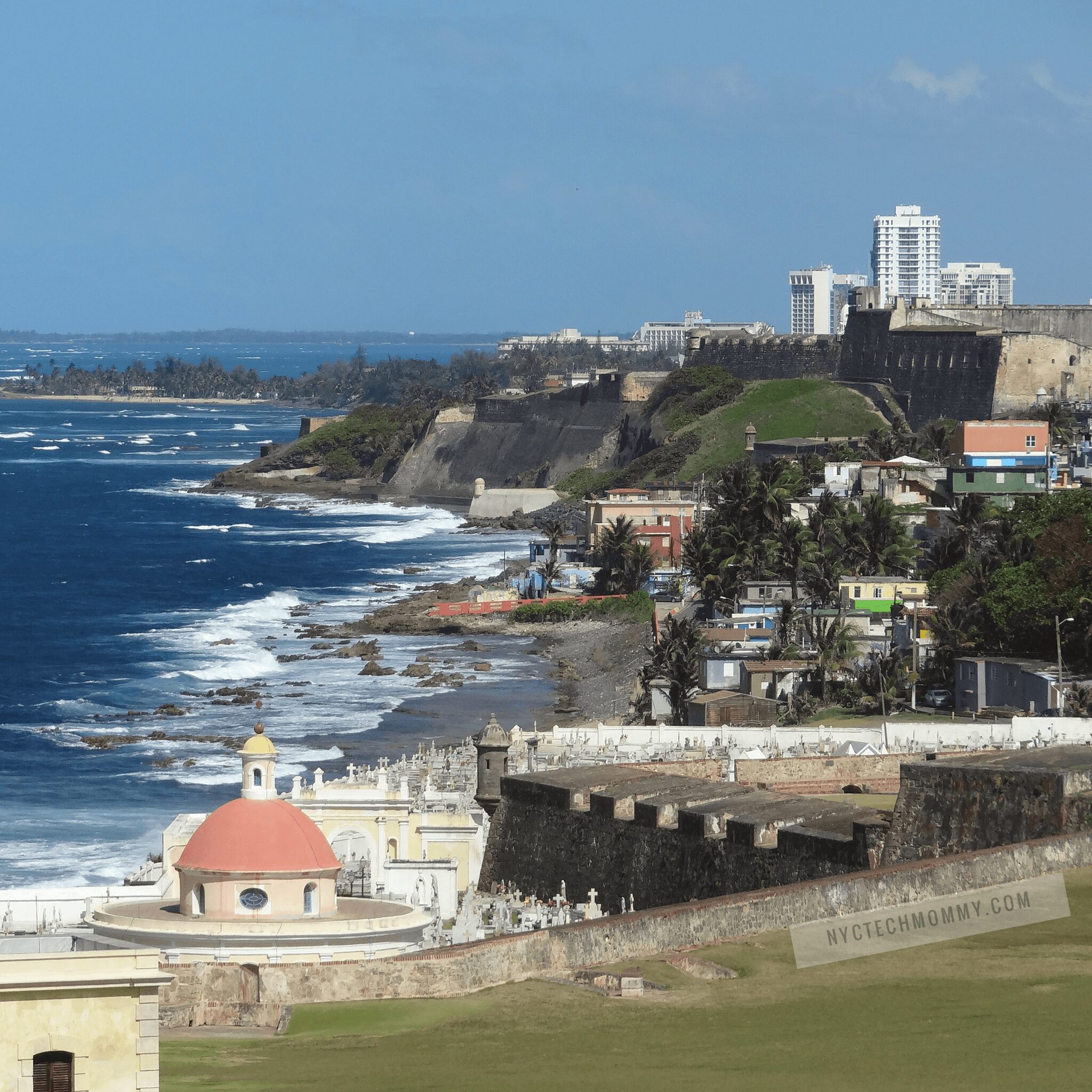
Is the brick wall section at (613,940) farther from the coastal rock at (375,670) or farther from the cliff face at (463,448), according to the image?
the cliff face at (463,448)

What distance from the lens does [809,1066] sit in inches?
777

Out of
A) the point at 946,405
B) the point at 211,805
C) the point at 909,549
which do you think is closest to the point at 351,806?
the point at 211,805

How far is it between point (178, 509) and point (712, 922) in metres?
129

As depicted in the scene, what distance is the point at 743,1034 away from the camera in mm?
21062

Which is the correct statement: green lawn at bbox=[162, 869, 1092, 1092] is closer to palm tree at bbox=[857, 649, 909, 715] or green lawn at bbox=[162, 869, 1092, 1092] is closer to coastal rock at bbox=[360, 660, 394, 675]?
palm tree at bbox=[857, 649, 909, 715]

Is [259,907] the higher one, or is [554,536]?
[554,536]

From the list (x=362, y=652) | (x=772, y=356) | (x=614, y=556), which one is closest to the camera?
(x=362, y=652)

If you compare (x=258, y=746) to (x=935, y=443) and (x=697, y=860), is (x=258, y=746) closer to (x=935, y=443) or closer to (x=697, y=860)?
(x=697, y=860)

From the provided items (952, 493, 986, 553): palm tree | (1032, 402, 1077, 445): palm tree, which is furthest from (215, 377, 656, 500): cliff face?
(952, 493, 986, 553): palm tree

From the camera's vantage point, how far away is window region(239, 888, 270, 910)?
84.8ft

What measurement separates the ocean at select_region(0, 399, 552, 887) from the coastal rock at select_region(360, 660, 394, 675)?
925 mm

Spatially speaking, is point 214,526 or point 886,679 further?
point 214,526

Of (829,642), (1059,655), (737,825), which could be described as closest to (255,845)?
(737,825)

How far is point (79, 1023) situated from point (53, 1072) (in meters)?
0.39
